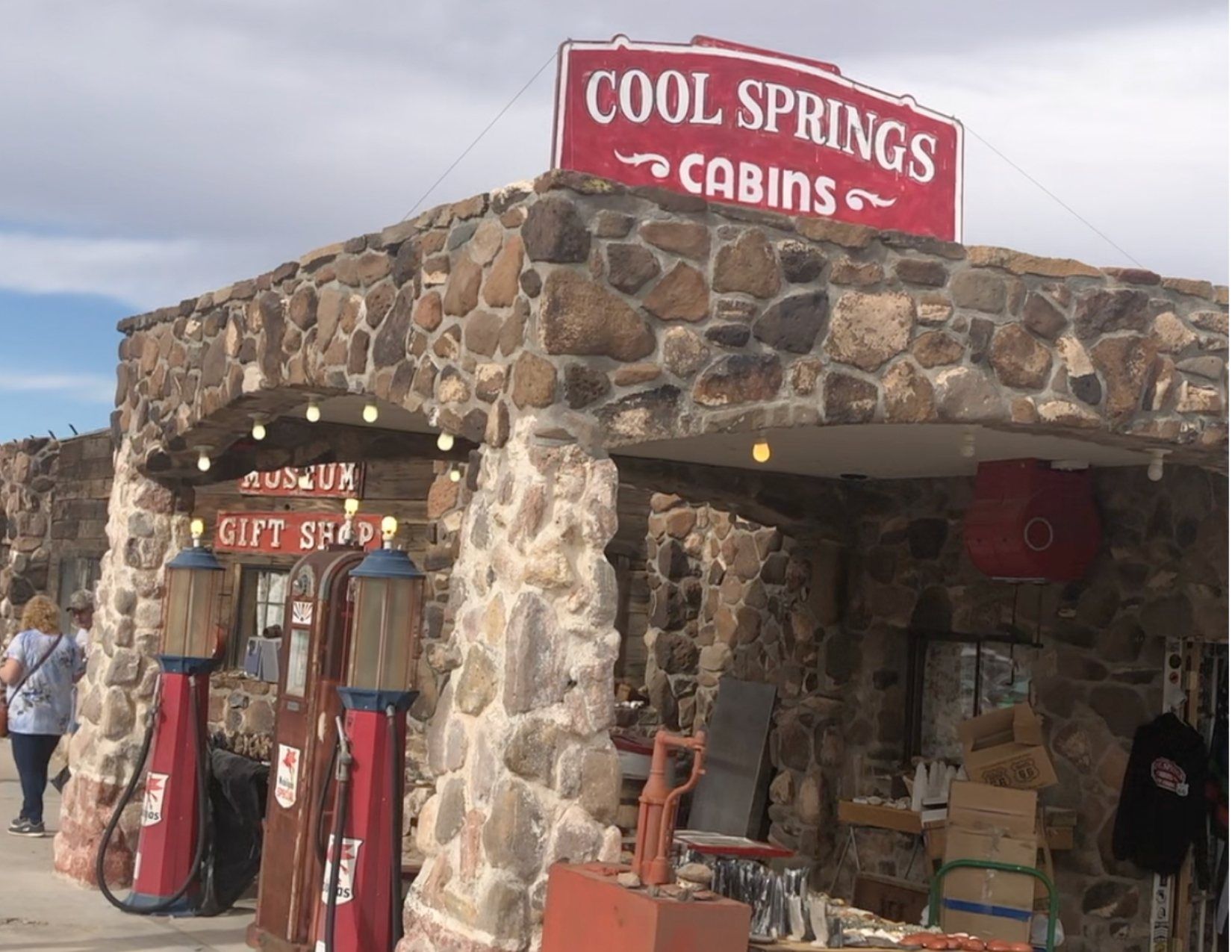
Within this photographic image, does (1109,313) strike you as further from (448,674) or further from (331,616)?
(331,616)

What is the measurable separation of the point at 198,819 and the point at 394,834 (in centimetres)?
199

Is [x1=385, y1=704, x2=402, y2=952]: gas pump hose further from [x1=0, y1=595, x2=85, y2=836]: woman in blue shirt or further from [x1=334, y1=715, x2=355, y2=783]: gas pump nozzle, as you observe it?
[x1=0, y1=595, x2=85, y2=836]: woman in blue shirt

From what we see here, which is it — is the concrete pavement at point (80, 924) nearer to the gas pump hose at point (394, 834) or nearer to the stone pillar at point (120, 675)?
the stone pillar at point (120, 675)

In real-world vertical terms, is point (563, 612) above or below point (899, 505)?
below

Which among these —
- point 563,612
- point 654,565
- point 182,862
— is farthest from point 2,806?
point 563,612

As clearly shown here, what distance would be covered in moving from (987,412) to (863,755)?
4.05m

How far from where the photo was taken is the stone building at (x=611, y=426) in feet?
19.9

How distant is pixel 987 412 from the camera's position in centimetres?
669

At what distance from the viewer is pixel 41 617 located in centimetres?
1073

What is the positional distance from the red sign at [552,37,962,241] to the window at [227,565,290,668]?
27.9ft

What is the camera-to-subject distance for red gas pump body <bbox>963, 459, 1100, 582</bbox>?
8.68m

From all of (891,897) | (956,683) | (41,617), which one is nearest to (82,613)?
(41,617)

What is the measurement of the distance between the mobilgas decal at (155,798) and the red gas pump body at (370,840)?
6.09ft

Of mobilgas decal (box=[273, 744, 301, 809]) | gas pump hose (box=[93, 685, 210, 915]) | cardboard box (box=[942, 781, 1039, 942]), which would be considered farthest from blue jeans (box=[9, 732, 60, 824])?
cardboard box (box=[942, 781, 1039, 942])
